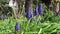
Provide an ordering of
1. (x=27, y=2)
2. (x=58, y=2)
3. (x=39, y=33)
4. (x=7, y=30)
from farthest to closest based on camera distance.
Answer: (x=58, y=2) < (x=27, y=2) < (x=7, y=30) < (x=39, y=33)

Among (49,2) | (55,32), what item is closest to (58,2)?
(49,2)

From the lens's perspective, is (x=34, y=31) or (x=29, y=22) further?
(x=29, y=22)

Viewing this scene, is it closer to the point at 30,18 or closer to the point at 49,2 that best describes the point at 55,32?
the point at 30,18

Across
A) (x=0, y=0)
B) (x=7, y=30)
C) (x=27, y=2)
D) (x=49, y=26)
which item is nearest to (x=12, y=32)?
(x=7, y=30)

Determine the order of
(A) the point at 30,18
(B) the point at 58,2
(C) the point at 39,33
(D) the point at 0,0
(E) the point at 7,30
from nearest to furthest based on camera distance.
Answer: (C) the point at 39,33, (E) the point at 7,30, (A) the point at 30,18, (B) the point at 58,2, (D) the point at 0,0

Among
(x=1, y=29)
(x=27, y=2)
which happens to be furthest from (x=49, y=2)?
(x=1, y=29)

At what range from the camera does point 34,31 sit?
3.95 metres

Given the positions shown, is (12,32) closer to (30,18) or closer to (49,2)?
(30,18)

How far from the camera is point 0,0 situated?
26.0 ft

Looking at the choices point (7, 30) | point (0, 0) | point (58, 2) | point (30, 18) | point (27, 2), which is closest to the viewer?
point (7, 30)

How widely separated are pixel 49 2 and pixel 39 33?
178 inches

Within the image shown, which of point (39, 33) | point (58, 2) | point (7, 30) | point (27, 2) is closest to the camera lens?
point (39, 33)

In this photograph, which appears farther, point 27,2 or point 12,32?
point 27,2

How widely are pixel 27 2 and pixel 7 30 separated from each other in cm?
284
